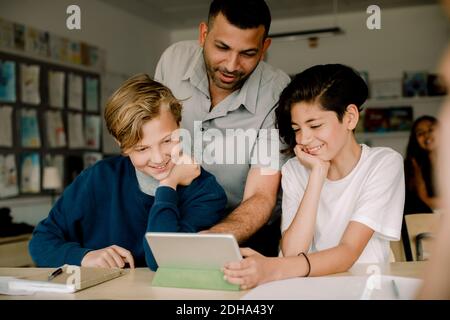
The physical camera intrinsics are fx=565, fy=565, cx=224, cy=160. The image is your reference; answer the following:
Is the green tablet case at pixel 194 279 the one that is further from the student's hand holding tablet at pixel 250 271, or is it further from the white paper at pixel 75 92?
the white paper at pixel 75 92

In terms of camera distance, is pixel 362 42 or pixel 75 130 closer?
pixel 362 42

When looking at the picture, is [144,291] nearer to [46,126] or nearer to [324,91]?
[324,91]

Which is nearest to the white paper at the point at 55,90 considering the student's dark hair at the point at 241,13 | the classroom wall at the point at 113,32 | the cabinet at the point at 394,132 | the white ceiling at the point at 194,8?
the classroom wall at the point at 113,32

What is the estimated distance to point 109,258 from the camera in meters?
0.99

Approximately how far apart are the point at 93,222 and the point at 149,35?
0.45m

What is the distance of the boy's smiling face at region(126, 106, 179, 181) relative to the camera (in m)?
1.06

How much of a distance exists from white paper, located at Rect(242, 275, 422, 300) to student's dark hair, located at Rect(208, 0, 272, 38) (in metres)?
0.54

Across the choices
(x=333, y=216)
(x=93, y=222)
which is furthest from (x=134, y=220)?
(x=333, y=216)

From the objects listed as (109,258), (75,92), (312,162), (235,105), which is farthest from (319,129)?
(75,92)

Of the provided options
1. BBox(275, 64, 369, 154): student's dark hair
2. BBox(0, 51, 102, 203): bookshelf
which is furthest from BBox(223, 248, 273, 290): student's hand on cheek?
BBox(0, 51, 102, 203): bookshelf

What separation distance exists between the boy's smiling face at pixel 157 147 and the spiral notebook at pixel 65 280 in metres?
0.23

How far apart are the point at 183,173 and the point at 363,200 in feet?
1.12

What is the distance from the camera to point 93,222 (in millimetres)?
1126
